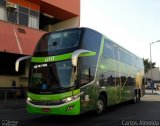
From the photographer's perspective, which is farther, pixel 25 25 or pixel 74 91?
pixel 25 25

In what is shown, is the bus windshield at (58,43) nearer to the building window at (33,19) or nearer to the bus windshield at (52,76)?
the bus windshield at (52,76)

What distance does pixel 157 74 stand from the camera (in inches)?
3583

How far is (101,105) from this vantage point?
1475cm

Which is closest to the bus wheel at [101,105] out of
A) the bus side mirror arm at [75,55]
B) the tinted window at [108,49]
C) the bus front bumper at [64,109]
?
the tinted window at [108,49]

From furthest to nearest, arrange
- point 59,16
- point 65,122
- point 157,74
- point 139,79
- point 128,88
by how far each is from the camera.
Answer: point 157,74, point 59,16, point 139,79, point 128,88, point 65,122

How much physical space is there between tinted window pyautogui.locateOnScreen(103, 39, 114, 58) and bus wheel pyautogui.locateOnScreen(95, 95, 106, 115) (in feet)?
6.87

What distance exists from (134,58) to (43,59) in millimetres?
11431

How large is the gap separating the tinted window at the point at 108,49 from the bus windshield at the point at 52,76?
11.4ft

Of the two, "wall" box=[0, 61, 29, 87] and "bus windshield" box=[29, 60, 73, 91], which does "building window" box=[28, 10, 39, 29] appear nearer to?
"wall" box=[0, 61, 29, 87]

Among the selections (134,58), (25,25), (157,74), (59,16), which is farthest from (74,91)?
(157,74)

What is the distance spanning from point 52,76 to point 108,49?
180 inches

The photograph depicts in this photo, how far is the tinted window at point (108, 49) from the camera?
601 inches

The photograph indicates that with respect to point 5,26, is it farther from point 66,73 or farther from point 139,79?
point 66,73

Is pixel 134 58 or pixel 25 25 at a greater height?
pixel 25 25
